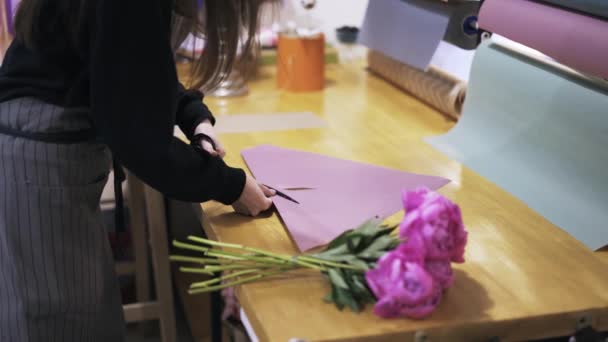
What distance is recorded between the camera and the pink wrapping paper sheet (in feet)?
3.21

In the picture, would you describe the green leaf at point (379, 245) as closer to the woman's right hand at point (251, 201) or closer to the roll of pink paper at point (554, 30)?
the woman's right hand at point (251, 201)

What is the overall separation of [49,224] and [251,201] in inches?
12.4

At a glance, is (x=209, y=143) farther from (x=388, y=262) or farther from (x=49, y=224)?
(x=388, y=262)

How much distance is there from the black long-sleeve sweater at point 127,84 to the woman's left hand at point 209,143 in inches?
5.0

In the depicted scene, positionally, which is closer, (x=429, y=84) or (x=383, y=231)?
(x=383, y=231)

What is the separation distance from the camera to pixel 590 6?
1011mm

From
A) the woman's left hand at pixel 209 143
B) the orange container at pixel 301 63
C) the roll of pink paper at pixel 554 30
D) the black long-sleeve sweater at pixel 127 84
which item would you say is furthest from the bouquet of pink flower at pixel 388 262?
the orange container at pixel 301 63

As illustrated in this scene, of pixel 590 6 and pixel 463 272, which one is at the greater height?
pixel 590 6

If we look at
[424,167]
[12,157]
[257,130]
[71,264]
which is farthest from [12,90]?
[424,167]

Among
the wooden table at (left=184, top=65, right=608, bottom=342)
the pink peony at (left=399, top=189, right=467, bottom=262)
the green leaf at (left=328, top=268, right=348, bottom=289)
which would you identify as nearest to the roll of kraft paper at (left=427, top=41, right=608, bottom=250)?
the wooden table at (left=184, top=65, right=608, bottom=342)

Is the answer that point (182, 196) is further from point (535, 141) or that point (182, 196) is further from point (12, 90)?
point (535, 141)

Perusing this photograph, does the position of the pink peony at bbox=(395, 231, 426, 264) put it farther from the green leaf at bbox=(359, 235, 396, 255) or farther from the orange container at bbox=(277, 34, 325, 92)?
the orange container at bbox=(277, 34, 325, 92)

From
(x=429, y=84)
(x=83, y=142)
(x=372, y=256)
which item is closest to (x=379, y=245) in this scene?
(x=372, y=256)

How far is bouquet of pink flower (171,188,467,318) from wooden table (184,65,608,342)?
0.8 inches
